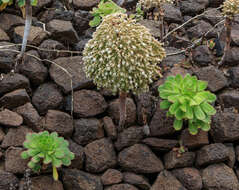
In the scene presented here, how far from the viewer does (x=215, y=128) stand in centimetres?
327

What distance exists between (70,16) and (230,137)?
8.31 feet

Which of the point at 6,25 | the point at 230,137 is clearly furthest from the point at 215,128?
the point at 6,25

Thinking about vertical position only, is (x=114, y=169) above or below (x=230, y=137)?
below

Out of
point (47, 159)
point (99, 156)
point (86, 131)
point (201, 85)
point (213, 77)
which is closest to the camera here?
point (47, 159)

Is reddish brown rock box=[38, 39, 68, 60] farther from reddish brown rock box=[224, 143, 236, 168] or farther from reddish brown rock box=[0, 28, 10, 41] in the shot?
reddish brown rock box=[224, 143, 236, 168]

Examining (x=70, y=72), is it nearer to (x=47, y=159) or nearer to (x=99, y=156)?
(x=99, y=156)

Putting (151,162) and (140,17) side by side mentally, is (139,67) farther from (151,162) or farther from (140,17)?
(140,17)

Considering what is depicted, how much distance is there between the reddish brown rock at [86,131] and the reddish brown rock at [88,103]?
0.32ft

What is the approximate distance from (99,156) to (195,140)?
3.32 feet

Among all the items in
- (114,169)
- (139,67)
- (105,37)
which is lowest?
(114,169)

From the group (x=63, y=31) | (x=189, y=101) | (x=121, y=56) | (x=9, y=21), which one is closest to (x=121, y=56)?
(x=121, y=56)

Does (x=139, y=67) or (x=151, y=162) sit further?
(x=151, y=162)

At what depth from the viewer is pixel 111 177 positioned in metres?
3.12

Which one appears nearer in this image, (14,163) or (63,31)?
(14,163)
